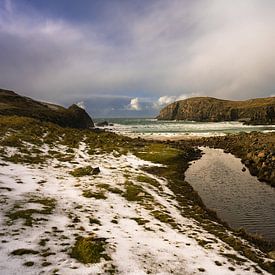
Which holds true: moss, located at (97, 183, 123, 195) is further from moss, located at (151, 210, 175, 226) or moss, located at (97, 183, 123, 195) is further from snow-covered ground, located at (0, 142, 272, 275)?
moss, located at (151, 210, 175, 226)

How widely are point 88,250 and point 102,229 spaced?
385cm

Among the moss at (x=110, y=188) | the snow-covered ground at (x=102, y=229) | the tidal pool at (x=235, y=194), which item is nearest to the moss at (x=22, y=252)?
the snow-covered ground at (x=102, y=229)

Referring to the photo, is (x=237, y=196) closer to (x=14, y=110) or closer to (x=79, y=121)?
(x=14, y=110)

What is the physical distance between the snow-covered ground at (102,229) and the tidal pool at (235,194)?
4.81 m

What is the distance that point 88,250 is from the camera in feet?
49.4

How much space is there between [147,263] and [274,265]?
717 cm

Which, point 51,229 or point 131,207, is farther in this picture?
point 131,207

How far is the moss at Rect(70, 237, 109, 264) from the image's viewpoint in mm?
14452

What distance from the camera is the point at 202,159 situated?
185 ft

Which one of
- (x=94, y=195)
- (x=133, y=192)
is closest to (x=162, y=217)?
(x=133, y=192)

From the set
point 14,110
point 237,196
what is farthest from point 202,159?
point 14,110

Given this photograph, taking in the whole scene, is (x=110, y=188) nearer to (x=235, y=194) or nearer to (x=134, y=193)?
(x=134, y=193)

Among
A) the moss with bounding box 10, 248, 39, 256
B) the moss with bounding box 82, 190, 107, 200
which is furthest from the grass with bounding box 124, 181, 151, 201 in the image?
the moss with bounding box 10, 248, 39, 256

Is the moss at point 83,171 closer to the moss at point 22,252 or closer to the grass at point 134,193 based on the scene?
the grass at point 134,193
